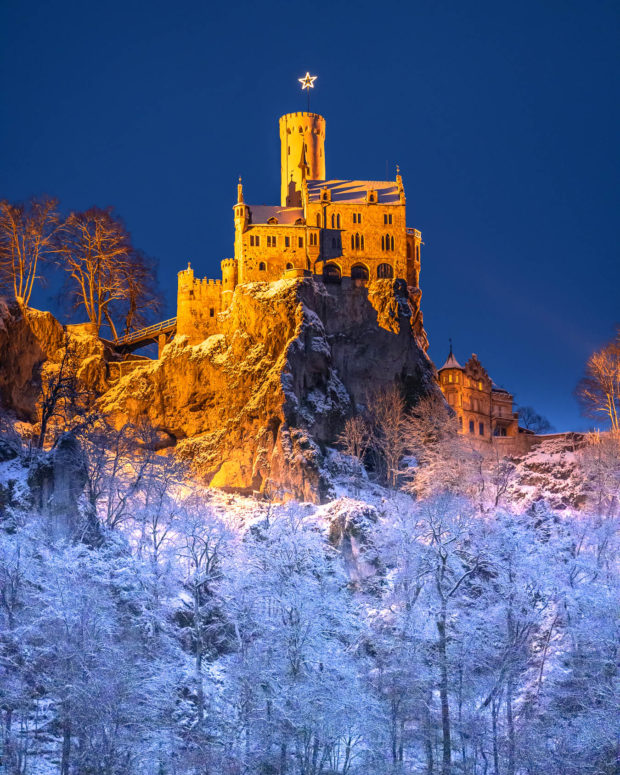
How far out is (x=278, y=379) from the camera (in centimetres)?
10019

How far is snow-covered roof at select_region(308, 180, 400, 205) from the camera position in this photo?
114812mm

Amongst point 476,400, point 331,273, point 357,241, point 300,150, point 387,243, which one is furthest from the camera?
point 300,150

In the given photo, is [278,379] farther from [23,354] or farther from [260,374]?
[23,354]

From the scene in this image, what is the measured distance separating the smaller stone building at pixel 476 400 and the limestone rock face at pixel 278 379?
7.18 meters

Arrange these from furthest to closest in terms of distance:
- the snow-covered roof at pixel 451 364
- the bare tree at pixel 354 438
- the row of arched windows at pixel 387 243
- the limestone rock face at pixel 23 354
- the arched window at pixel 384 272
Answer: the snow-covered roof at pixel 451 364 → the row of arched windows at pixel 387 243 → the arched window at pixel 384 272 → the limestone rock face at pixel 23 354 → the bare tree at pixel 354 438

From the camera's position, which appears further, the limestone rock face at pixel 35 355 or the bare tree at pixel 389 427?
the bare tree at pixel 389 427

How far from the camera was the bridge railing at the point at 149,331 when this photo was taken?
4540 inches

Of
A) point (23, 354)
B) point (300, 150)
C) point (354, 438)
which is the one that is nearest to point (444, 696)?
point (354, 438)

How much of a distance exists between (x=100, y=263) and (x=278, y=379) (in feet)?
76.1

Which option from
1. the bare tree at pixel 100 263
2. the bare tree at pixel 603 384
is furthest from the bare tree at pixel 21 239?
the bare tree at pixel 603 384

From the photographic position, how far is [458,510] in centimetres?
9019

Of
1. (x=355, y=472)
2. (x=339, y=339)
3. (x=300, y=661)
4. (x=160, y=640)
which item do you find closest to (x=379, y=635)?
(x=300, y=661)

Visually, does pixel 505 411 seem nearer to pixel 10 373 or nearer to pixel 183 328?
pixel 183 328

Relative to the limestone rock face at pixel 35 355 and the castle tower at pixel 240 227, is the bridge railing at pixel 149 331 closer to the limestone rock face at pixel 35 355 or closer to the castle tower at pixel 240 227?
the limestone rock face at pixel 35 355
